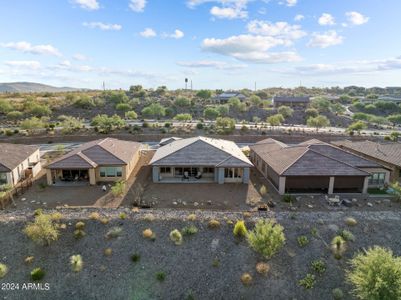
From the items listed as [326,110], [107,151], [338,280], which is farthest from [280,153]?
[326,110]

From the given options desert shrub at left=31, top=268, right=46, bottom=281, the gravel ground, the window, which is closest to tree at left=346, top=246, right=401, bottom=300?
the gravel ground

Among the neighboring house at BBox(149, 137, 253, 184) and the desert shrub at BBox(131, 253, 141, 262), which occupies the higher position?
the neighboring house at BBox(149, 137, 253, 184)

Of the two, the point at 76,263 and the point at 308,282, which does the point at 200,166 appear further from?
the point at 308,282

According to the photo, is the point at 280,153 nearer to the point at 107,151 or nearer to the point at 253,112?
the point at 107,151

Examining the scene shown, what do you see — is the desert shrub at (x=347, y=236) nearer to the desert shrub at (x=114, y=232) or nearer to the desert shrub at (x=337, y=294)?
the desert shrub at (x=337, y=294)

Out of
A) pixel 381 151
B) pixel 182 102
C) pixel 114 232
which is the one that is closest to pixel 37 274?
pixel 114 232

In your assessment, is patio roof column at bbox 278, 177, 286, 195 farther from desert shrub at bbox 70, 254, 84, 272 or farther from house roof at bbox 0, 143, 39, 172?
house roof at bbox 0, 143, 39, 172

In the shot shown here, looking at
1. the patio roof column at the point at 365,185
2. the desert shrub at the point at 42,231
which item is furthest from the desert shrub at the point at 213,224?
the patio roof column at the point at 365,185
